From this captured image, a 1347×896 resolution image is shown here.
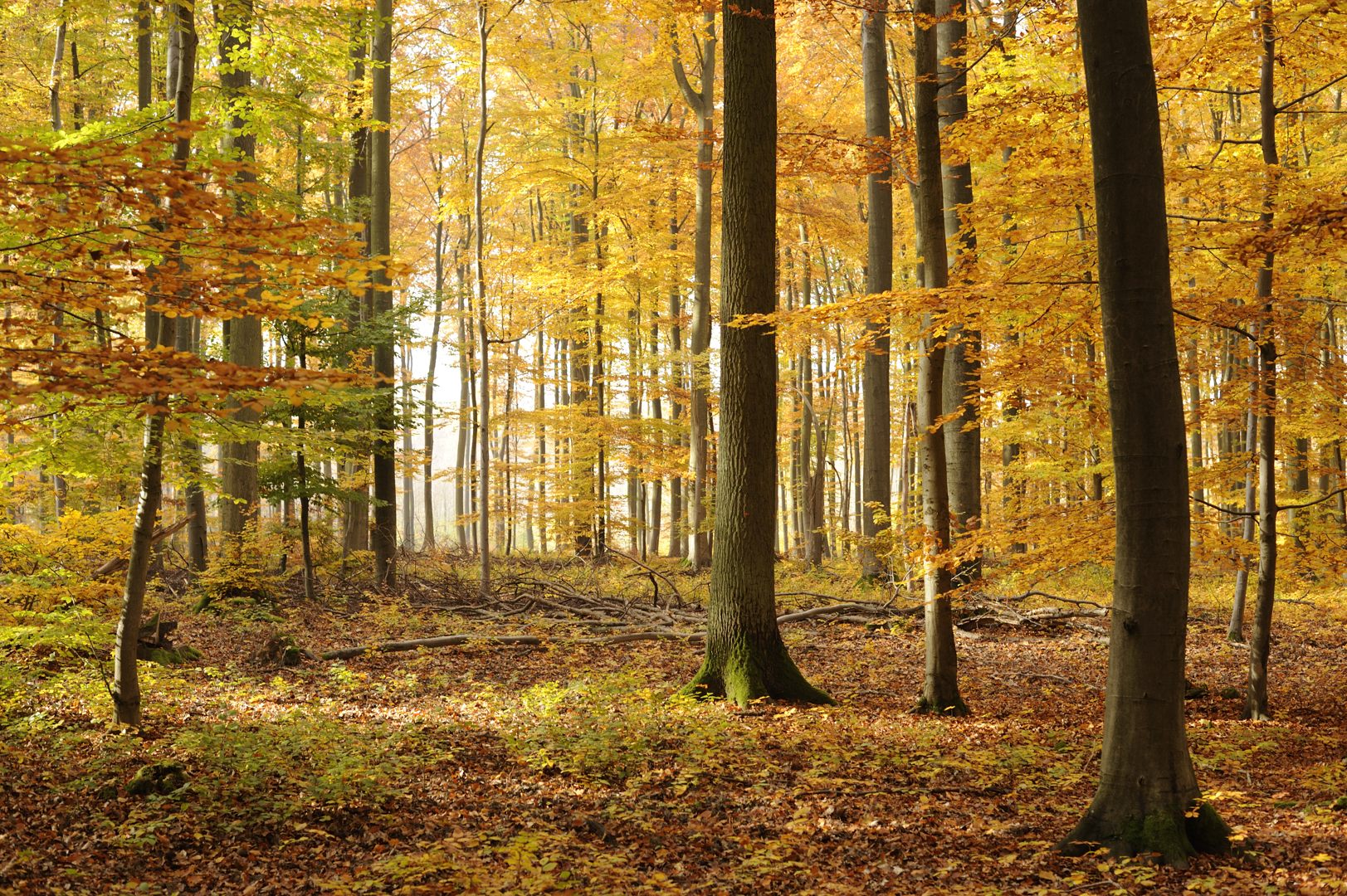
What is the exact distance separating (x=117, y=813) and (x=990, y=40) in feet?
26.3

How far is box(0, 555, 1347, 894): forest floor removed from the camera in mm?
4301

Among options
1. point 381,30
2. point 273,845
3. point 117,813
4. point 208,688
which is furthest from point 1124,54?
point 381,30

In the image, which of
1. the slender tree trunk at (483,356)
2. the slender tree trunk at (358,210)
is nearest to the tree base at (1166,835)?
the slender tree trunk at (358,210)

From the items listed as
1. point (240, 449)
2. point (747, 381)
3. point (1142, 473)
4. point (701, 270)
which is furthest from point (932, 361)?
point (240, 449)

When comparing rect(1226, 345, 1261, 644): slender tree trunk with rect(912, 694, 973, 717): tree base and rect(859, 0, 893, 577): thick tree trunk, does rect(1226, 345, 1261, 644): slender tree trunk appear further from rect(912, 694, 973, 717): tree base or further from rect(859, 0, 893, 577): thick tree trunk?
rect(859, 0, 893, 577): thick tree trunk

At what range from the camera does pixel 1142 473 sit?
4.25 meters

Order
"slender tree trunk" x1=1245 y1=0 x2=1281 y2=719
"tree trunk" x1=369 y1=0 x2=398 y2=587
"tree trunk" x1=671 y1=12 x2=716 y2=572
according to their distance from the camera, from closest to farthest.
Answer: "slender tree trunk" x1=1245 y1=0 x2=1281 y2=719 < "tree trunk" x1=369 y1=0 x2=398 y2=587 < "tree trunk" x1=671 y1=12 x2=716 y2=572

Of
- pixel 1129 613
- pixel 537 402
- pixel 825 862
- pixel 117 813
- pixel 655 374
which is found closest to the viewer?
pixel 1129 613

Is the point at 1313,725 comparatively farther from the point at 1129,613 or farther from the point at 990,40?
the point at 990,40

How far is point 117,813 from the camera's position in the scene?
197 inches

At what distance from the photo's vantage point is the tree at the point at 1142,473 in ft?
13.9

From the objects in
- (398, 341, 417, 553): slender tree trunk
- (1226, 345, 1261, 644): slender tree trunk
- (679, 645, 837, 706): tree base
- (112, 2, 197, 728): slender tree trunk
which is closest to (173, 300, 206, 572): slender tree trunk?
(398, 341, 417, 553): slender tree trunk

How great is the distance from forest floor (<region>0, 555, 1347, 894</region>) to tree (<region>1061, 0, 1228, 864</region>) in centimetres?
32

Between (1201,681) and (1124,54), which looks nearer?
(1124,54)
